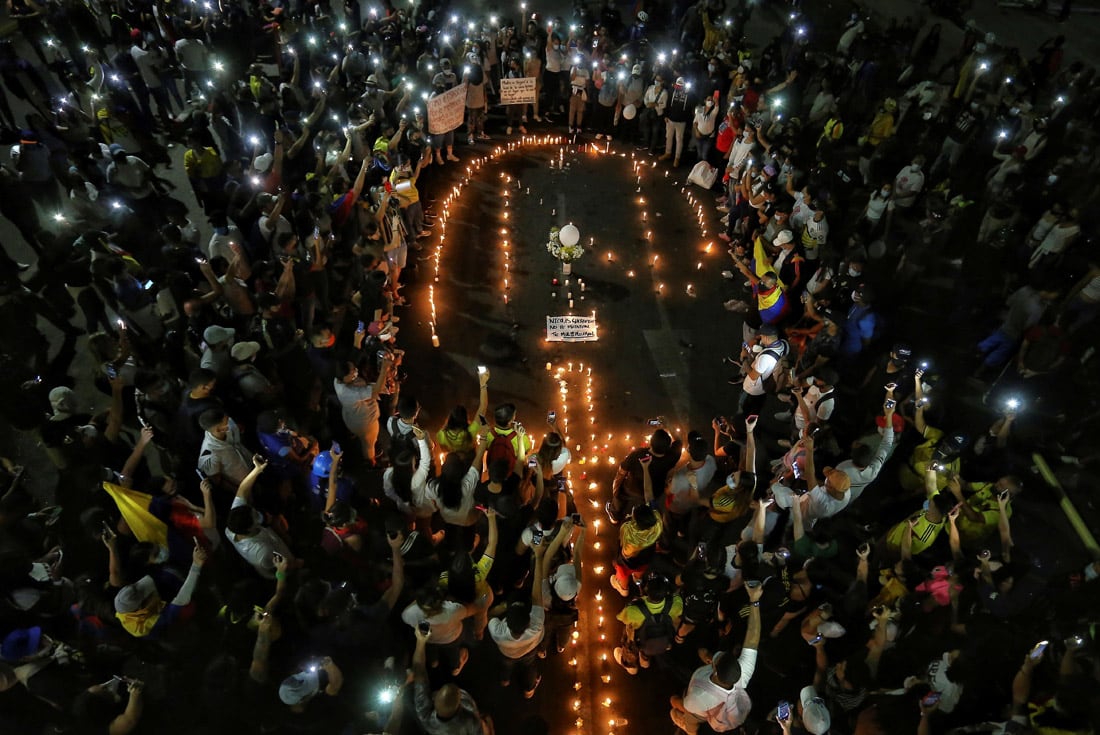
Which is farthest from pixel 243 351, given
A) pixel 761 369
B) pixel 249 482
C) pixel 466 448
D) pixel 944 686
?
pixel 944 686

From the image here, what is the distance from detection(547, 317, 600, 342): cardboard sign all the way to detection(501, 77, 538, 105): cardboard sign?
207 inches

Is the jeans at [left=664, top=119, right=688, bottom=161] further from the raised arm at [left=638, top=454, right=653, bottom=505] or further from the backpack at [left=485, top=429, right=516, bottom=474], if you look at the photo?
the backpack at [left=485, top=429, right=516, bottom=474]

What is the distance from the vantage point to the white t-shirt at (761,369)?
714 centimetres

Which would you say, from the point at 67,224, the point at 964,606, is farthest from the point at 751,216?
the point at 67,224

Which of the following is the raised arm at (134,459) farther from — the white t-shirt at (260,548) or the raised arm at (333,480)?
the raised arm at (333,480)

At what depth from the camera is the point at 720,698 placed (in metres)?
4.85

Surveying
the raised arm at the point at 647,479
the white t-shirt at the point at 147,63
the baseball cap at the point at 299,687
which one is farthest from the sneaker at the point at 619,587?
the white t-shirt at the point at 147,63

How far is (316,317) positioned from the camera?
785cm

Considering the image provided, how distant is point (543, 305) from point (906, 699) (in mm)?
6267

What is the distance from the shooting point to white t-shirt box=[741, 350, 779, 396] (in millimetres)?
7141

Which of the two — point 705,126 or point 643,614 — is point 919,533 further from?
point 705,126

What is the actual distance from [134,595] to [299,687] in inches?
52.4

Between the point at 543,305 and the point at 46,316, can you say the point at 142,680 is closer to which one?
the point at 46,316

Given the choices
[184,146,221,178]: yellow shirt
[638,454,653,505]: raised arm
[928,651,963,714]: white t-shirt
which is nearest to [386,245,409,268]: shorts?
[184,146,221,178]: yellow shirt
